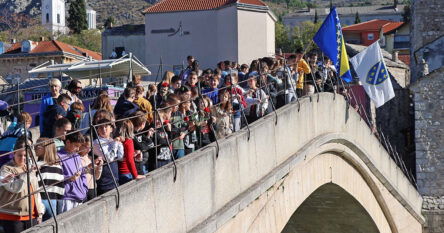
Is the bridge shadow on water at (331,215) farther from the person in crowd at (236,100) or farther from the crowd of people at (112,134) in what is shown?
the person in crowd at (236,100)

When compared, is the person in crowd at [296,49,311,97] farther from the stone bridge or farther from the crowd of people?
the stone bridge

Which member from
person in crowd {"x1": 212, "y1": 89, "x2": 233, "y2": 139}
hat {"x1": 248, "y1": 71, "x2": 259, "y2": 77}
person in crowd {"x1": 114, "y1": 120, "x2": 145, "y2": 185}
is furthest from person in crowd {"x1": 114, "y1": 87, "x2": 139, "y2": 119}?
hat {"x1": 248, "y1": 71, "x2": 259, "y2": 77}

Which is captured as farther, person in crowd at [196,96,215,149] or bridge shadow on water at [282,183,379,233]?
bridge shadow on water at [282,183,379,233]

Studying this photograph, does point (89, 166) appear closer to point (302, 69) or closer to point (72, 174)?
point (72, 174)

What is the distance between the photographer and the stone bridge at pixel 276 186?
6.64m

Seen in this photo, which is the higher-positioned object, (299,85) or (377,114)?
(299,85)

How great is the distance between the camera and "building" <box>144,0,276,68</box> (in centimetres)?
3528

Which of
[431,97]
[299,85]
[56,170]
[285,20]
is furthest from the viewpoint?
[285,20]

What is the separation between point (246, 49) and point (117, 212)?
29.5 metres

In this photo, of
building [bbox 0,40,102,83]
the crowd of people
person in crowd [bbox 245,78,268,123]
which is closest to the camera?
the crowd of people

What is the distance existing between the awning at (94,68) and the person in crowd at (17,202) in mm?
10094

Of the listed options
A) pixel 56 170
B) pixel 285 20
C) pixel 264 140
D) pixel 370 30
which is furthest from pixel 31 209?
pixel 285 20

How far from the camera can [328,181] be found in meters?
15.2

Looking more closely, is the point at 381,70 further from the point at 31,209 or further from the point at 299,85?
the point at 31,209
